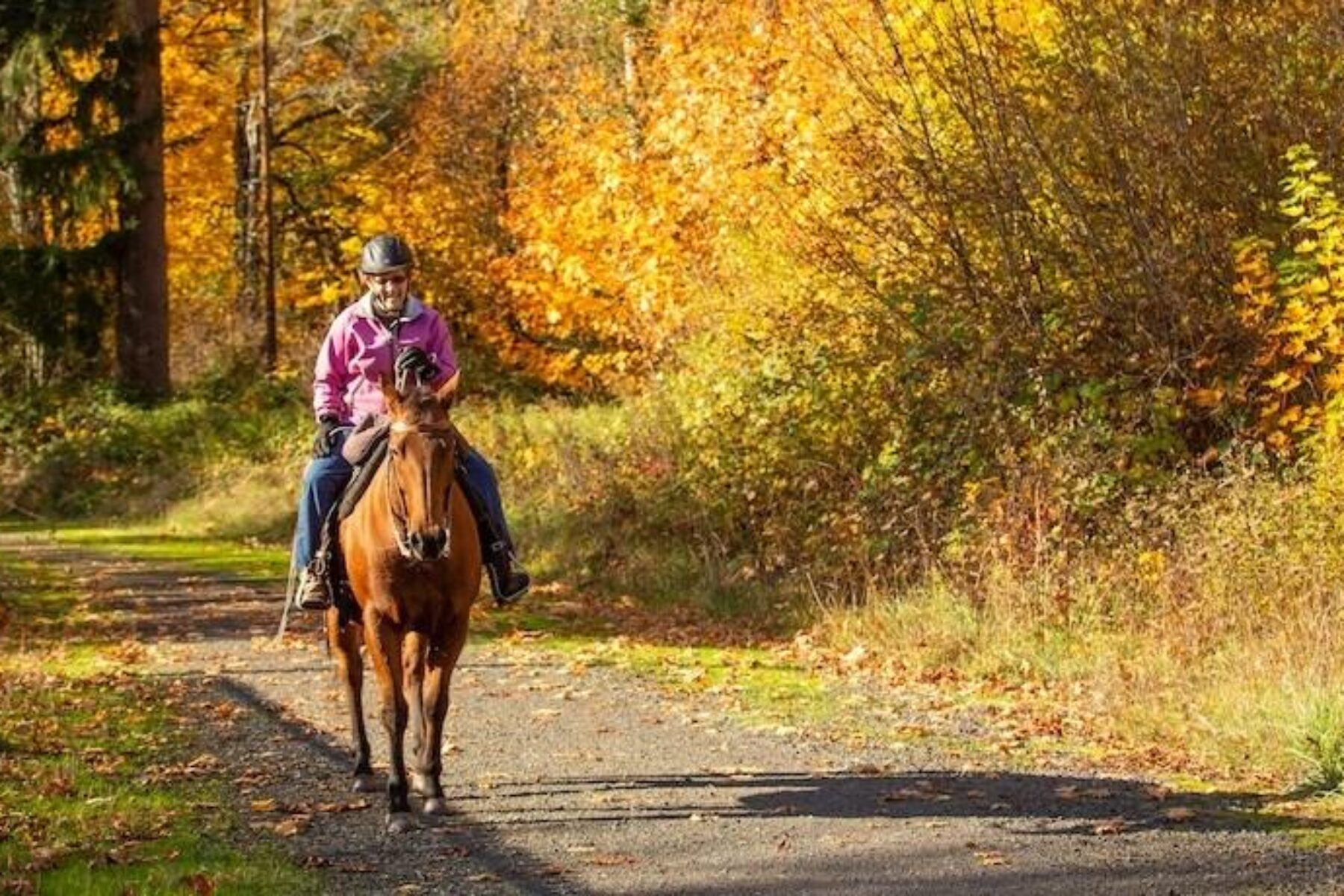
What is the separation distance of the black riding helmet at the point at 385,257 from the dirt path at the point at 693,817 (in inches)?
113

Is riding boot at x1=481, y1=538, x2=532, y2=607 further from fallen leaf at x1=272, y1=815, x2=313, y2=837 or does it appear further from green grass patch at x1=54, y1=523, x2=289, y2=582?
green grass patch at x1=54, y1=523, x2=289, y2=582

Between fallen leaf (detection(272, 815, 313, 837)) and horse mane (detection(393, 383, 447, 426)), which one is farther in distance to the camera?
horse mane (detection(393, 383, 447, 426))

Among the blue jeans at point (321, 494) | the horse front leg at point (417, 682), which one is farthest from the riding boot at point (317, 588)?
the horse front leg at point (417, 682)

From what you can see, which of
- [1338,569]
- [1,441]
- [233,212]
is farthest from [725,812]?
[233,212]

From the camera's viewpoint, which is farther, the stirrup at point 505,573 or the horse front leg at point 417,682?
the stirrup at point 505,573

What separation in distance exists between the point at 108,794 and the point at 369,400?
2535mm

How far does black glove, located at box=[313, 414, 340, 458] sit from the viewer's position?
11.0 m

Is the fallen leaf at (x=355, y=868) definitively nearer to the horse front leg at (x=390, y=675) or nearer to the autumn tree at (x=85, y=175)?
the horse front leg at (x=390, y=675)

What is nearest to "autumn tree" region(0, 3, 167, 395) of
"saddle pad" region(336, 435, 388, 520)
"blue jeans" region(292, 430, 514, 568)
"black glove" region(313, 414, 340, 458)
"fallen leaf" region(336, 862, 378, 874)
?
"black glove" region(313, 414, 340, 458)

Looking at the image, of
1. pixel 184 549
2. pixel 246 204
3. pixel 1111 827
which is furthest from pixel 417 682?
pixel 246 204

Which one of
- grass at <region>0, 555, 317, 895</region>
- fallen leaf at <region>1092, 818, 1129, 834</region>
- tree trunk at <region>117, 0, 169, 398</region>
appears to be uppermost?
tree trunk at <region>117, 0, 169, 398</region>

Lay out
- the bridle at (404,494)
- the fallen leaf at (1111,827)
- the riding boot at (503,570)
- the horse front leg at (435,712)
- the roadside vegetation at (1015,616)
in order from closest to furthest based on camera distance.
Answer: the fallen leaf at (1111,827), the bridle at (404,494), the horse front leg at (435,712), the riding boot at (503,570), the roadside vegetation at (1015,616)

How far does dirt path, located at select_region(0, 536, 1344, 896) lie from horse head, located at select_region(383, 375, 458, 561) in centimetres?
143

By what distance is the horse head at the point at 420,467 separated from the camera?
9586 mm
